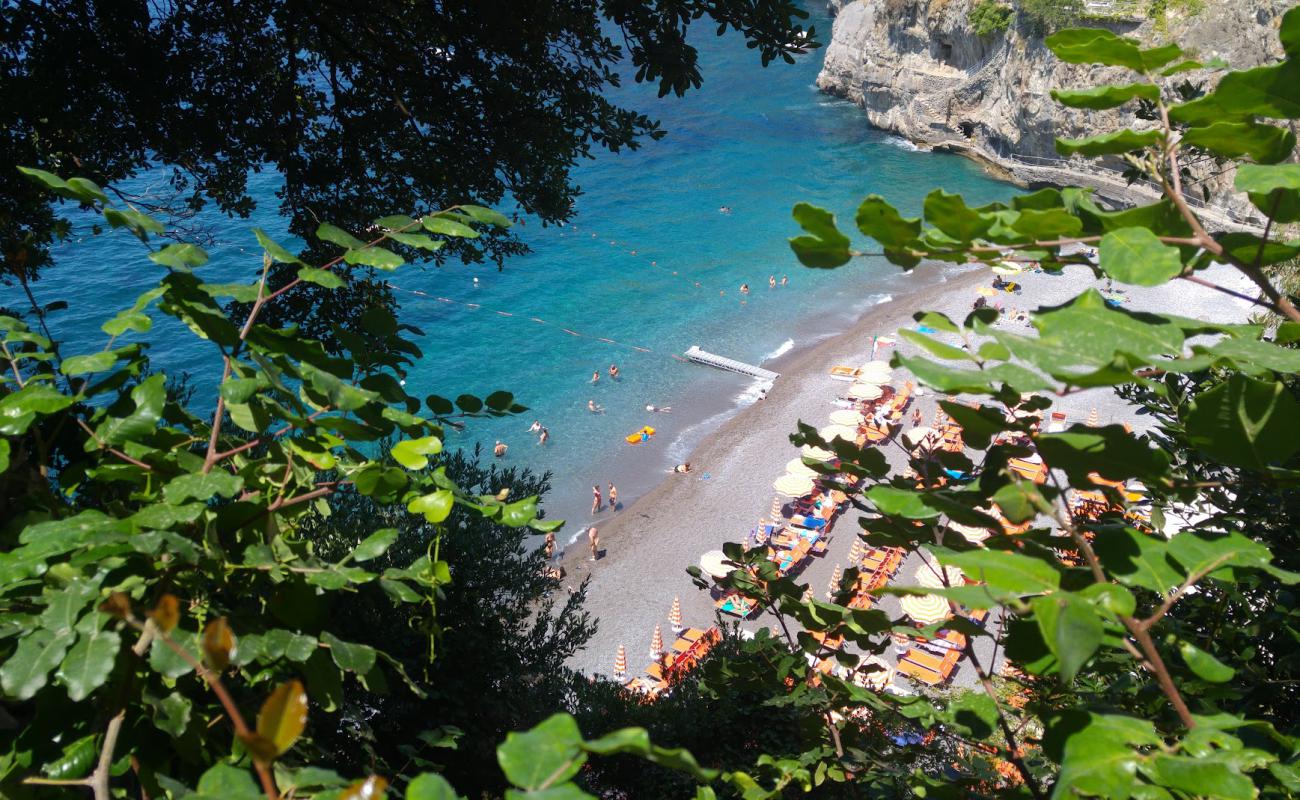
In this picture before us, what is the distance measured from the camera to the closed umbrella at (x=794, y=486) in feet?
60.1

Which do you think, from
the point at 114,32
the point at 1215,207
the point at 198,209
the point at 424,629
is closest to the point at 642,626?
the point at 198,209

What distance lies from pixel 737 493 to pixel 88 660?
18844 mm

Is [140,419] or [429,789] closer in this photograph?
[429,789]

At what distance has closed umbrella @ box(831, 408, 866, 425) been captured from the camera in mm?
20812

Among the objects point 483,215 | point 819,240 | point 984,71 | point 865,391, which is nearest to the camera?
point 819,240

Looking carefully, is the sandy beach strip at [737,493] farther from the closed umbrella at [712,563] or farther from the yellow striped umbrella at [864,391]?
the yellow striped umbrella at [864,391]

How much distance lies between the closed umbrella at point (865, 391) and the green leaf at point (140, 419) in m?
21.2

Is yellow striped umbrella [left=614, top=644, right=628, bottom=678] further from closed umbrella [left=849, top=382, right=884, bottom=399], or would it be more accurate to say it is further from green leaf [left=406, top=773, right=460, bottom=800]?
green leaf [left=406, top=773, right=460, bottom=800]

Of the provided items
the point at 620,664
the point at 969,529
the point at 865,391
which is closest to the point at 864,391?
the point at 865,391

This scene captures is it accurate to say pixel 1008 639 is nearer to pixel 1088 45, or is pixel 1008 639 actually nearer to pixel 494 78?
pixel 1088 45

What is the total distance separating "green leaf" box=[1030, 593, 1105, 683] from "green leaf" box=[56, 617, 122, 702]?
106 cm

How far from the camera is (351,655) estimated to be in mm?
1230

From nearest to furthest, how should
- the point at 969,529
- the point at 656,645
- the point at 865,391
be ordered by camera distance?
1. the point at 969,529
2. the point at 656,645
3. the point at 865,391

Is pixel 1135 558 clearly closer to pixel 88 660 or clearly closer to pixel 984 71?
pixel 88 660
